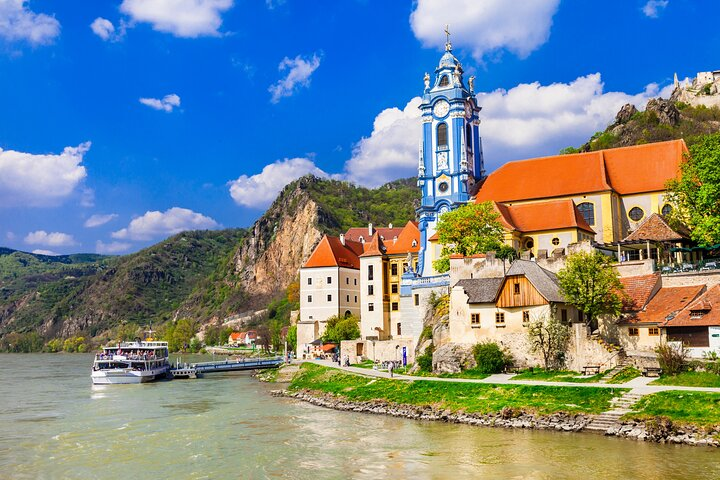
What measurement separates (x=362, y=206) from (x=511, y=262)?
14568cm

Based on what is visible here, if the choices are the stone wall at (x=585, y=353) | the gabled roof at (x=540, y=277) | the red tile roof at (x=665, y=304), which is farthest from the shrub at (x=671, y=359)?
the gabled roof at (x=540, y=277)

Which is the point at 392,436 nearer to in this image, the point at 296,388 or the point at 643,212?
the point at 296,388

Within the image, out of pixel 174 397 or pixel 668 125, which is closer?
pixel 174 397

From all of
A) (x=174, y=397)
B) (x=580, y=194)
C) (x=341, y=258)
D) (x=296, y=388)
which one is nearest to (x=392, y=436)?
(x=296, y=388)

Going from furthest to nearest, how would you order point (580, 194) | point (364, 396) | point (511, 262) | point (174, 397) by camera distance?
point (580, 194)
point (174, 397)
point (511, 262)
point (364, 396)

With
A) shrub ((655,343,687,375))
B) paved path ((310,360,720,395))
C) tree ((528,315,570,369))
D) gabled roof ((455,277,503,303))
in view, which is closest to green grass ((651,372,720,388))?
shrub ((655,343,687,375))

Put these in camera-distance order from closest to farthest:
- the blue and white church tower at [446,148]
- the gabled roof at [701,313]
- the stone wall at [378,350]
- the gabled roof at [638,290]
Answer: the gabled roof at [701,313], the gabled roof at [638,290], the stone wall at [378,350], the blue and white church tower at [446,148]

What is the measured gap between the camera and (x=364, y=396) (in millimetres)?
40781

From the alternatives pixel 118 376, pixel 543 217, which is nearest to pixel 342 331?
pixel 118 376

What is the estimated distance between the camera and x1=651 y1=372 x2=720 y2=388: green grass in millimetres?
30622

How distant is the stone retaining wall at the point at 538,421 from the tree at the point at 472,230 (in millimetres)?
14653

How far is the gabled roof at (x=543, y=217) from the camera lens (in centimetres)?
5100

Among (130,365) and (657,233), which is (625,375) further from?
(130,365)

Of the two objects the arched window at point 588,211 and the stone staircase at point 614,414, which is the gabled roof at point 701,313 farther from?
the arched window at point 588,211
